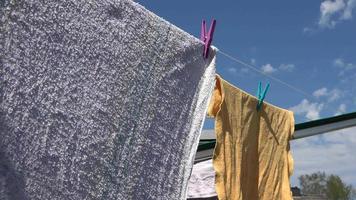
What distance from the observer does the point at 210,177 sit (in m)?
1.94

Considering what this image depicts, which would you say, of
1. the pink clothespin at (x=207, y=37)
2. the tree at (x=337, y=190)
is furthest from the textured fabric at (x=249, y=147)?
the tree at (x=337, y=190)

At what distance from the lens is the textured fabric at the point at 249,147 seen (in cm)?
149

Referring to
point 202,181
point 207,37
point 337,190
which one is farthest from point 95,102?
point 337,190

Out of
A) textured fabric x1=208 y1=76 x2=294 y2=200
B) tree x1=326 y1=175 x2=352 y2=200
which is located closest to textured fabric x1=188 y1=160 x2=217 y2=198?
textured fabric x1=208 y1=76 x2=294 y2=200

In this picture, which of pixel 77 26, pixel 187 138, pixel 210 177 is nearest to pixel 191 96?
pixel 187 138

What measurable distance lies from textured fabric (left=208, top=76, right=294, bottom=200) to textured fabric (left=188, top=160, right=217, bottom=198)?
11.0 inches

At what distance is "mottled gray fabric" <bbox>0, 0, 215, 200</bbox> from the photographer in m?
0.95

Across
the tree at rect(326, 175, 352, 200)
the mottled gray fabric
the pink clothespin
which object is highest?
the tree at rect(326, 175, 352, 200)

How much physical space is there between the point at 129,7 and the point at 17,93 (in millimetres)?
381

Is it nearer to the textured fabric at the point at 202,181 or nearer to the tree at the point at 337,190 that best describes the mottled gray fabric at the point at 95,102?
the textured fabric at the point at 202,181

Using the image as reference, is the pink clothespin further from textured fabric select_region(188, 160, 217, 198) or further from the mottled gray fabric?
textured fabric select_region(188, 160, 217, 198)

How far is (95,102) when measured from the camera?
108 centimetres

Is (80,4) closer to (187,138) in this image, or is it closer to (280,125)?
(187,138)

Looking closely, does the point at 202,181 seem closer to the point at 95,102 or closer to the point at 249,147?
the point at 249,147
